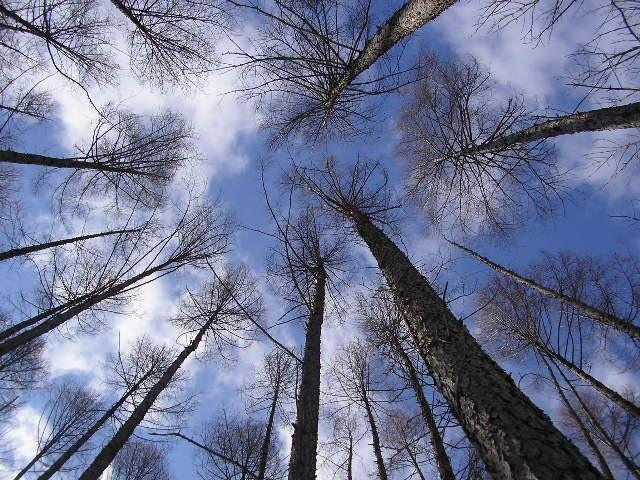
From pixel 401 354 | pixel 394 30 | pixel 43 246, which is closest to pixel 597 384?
pixel 401 354

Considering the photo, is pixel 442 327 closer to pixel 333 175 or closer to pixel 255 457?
pixel 333 175

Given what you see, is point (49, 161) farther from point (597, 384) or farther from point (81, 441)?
point (597, 384)

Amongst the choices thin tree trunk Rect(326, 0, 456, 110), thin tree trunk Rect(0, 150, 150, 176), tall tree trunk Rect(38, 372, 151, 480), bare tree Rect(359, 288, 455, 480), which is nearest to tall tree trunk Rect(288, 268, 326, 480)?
bare tree Rect(359, 288, 455, 480)

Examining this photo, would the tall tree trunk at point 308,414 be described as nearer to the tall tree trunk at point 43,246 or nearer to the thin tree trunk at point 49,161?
the tall tree trunk at point 43,246

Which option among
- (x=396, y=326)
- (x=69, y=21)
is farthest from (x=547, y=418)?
Result: (x=69, y=21)

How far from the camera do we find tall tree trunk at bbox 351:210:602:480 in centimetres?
179

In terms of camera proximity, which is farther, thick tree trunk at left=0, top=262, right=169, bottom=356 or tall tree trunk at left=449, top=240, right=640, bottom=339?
tall tree trunk at left=449, top=240, right=640, bottom=339

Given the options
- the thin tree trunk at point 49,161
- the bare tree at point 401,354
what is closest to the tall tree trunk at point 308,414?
the bare tree at point 401,354

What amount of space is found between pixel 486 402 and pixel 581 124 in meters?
4.15

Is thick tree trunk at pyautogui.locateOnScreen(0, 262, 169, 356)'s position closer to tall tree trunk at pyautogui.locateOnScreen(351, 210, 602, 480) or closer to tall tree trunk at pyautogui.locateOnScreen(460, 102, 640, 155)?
tall tree trunk at pyautogui.locateOnScreen(351, 210, 602, 480)

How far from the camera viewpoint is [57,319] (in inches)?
220

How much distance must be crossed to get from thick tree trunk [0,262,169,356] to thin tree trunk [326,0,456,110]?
4.92 meters

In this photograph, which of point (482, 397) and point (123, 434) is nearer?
point (482, 397)

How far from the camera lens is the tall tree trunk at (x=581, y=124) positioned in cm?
418
